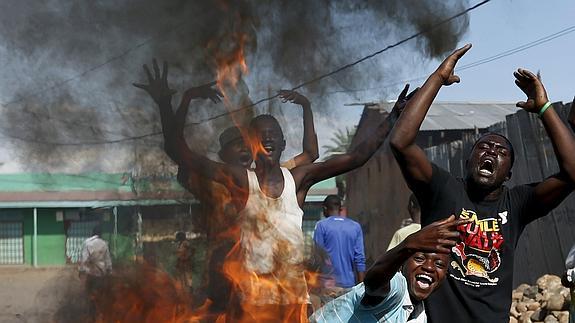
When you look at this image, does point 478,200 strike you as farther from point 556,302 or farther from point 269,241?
point 556,302

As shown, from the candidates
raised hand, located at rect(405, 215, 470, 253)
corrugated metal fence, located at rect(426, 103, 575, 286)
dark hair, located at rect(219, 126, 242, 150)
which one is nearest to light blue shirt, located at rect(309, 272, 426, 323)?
raised hand, located at rect(405, 215, 470, 253)

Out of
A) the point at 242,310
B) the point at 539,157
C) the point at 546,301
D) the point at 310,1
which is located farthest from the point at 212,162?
the point at 539,157

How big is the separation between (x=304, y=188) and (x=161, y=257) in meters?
1.01

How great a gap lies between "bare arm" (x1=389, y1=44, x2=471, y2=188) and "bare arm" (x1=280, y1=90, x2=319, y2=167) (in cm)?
184

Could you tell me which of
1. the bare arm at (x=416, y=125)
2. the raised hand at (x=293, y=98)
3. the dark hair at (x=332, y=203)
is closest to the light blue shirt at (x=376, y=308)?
the bare arm at (x=416, y=125)

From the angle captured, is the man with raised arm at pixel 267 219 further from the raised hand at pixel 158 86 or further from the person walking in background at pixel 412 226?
the person walking in background at pixel 412 226

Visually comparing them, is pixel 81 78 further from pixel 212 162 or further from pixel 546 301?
pixel 546 301

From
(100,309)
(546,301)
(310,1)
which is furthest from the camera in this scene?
(546,301)

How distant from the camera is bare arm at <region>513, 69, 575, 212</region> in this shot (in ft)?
10.3

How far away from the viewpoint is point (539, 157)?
820 cm

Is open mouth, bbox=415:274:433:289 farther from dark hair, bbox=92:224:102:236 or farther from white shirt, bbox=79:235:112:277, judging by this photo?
dark hair, bbox=92:224:102:236

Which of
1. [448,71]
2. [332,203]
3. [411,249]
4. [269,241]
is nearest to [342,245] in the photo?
[332,203]

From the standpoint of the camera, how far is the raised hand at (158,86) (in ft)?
15.2

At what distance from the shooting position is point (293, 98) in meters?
4.89
